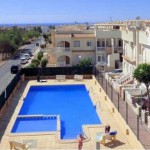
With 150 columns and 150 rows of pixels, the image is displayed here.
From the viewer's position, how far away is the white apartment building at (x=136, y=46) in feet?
96.8

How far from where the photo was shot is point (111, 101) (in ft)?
83.8

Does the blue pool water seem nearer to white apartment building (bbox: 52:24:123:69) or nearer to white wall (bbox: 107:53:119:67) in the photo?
white wall (bbox: 107:53:119:67)

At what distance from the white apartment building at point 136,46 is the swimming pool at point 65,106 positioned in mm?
5655

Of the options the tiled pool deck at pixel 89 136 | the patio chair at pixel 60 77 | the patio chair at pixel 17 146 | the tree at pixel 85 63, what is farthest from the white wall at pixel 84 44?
the patio chair at pixel 17 146

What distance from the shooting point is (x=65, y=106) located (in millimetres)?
29094

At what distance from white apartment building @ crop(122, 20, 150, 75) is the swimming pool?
18.6 ft

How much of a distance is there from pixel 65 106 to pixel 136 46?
9394 mm

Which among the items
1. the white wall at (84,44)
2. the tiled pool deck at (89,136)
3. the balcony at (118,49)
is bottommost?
the tiled pool deck at (89,136)

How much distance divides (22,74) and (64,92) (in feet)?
22.5

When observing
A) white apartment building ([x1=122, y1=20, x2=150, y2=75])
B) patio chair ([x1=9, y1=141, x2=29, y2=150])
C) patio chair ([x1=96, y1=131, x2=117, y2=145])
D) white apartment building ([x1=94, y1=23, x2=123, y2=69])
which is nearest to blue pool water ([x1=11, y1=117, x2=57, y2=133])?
patio chair ([x1=9, y1=141, x2=29, y2=150])

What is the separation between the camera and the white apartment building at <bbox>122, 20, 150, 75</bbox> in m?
29.5

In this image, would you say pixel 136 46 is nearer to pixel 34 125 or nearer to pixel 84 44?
pixel 34 125

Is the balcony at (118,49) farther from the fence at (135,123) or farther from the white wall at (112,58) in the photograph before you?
the fence at (135,123)

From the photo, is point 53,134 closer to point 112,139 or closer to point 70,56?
point 112,139
